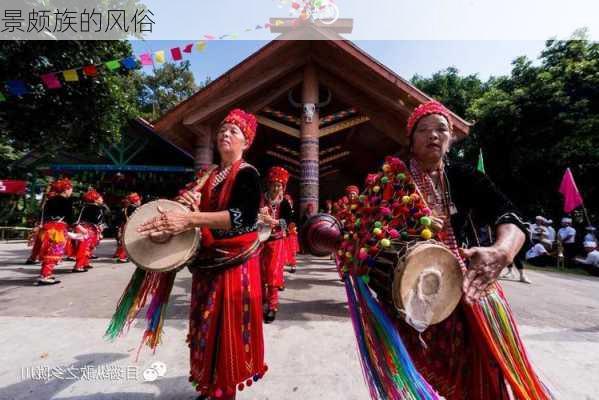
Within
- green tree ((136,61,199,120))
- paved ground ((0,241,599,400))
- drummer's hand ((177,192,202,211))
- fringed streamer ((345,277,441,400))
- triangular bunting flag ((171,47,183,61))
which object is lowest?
paved ground ((0,241,599,400))

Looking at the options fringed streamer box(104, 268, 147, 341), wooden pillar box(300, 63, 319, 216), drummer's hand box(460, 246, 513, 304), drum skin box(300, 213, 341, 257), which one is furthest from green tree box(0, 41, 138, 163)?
drummer's hand box(460, 246, 513, 304)

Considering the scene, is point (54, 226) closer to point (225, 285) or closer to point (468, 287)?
point (225, 285)

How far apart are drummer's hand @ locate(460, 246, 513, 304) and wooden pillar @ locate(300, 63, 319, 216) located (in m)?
4.36

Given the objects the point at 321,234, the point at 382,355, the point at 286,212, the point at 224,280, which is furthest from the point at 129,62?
the point at 382,355

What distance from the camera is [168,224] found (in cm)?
164

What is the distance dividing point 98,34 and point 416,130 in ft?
24.9

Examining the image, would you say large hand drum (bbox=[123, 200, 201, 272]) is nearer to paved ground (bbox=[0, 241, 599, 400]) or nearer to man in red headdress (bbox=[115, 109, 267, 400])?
man in red headdress (bbox=[115, 109, 267, 400])

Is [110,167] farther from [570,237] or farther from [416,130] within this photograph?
[570,237]

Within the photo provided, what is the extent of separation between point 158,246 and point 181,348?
1.70 metres

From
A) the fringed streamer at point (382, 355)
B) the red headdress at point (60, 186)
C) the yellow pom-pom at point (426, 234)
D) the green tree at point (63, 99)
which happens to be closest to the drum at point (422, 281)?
the yellow pom-pom at point (426, 234)

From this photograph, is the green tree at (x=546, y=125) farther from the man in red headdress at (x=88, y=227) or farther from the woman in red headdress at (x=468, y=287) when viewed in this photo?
the man in red headdress at (x=88, y=227)

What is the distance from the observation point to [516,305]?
200 inches

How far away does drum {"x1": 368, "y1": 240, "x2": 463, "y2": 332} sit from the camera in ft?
4.45

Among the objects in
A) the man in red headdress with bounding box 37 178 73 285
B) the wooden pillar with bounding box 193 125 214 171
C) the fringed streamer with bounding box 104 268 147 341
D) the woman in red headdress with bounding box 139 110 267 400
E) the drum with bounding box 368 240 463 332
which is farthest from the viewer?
the wooden pillar with bounding box 193 125 214 171
